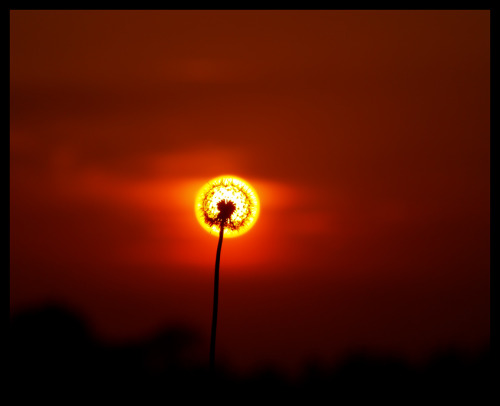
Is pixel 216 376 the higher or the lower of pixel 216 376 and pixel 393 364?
the higher

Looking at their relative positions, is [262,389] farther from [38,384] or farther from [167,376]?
[38,384]

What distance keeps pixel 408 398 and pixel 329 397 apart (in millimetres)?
3841

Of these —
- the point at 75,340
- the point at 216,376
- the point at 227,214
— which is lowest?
the point at 75,340

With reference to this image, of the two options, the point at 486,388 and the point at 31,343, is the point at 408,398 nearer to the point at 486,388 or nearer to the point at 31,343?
the point at 486,388

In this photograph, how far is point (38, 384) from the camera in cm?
2319

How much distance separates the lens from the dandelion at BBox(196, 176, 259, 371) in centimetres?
2459

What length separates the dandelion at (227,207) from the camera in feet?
80.7

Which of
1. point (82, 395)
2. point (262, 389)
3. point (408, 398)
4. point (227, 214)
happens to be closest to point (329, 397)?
point (262, 389)

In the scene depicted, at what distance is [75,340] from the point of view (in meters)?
34.6

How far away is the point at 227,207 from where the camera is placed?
24672 millimetres

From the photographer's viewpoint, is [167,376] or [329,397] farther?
[329,397]
